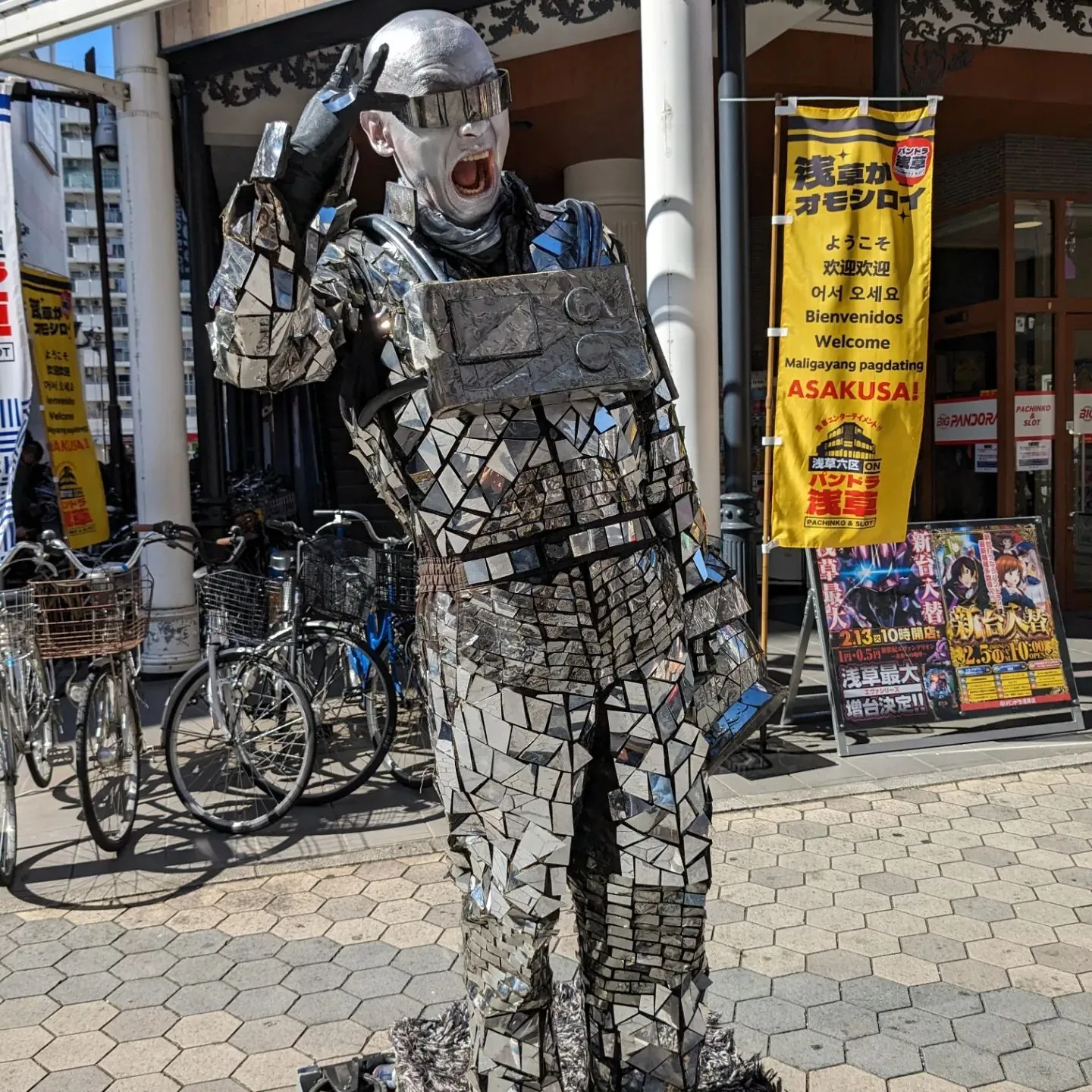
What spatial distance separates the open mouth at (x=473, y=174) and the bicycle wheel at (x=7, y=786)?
9.99 ft

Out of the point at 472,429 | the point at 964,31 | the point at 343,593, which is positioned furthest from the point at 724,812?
the point at 964,31

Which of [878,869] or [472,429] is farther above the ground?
[472,429]

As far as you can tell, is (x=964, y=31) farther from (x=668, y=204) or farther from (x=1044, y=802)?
(x=1044, y=802)

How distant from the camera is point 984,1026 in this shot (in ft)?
8.57

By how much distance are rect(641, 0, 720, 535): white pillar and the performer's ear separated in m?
2.94

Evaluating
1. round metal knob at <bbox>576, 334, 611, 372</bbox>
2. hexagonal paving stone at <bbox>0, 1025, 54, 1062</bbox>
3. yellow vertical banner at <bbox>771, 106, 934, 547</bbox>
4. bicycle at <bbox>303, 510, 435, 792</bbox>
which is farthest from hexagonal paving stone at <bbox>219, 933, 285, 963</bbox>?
yellow vertical banner at <bbox>771, 106, 934, 547</bbox>

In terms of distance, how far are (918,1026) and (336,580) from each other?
2.93 m

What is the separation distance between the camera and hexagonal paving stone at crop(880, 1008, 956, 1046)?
2.56 metres

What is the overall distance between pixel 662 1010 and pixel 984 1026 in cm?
132

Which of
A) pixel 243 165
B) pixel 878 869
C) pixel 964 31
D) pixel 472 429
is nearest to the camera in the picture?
pixel 472 429

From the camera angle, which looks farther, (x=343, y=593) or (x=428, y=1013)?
(x=343, y=593)

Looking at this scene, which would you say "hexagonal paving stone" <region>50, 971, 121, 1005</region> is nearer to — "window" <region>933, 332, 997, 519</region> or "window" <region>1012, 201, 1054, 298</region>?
"window" <region>933, 332, 997, 519</region>

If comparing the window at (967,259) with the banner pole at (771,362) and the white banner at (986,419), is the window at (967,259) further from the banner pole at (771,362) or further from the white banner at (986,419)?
the banner pole at (771,362)

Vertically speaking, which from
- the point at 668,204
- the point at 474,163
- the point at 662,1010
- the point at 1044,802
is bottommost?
the point at 1044,802
